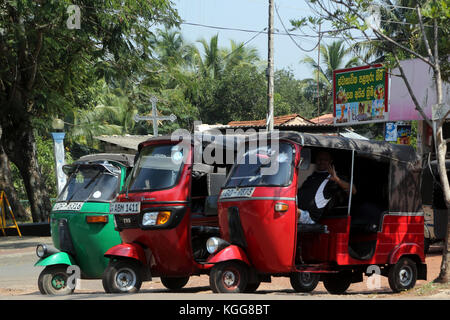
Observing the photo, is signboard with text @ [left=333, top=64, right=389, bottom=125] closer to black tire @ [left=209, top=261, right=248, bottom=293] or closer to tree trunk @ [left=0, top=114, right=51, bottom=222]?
tree trunk @ [left=0, top=114, right=51, bottom=222]

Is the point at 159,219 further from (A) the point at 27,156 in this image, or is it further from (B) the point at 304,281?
(A) the point at 27,156

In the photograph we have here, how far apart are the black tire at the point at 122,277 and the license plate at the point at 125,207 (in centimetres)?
67

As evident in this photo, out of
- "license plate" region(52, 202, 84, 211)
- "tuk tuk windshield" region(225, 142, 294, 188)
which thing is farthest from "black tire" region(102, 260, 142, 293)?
"tuk tuk windshield" region(225, 142, 294, 188)

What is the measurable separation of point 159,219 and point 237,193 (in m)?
1.09

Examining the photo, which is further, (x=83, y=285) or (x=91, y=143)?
(x=91, y=143)

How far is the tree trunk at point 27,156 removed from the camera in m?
22.2

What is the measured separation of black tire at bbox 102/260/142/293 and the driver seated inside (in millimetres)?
2309

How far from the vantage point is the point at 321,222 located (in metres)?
9.75

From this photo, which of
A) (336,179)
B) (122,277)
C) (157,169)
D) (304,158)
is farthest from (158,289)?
(304,158)

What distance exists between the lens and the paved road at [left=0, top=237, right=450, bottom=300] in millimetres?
8246

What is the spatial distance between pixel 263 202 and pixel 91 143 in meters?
32.3

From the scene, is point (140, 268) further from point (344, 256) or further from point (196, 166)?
point (344, 256)
